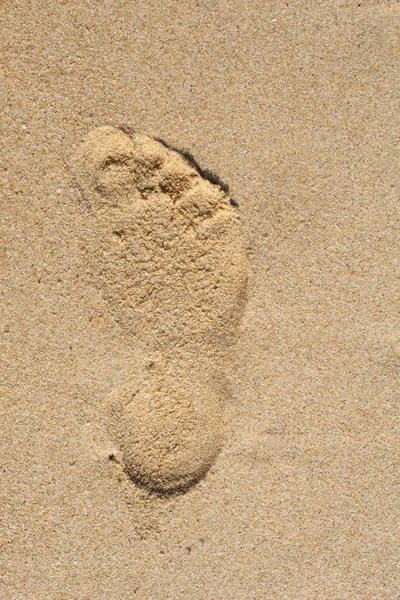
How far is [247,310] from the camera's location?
192cm

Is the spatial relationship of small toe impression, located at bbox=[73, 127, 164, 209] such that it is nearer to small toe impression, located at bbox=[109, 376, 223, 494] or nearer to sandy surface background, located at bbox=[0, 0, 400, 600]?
sandy surface background, located at bbox=[0, 0, 400, 600]

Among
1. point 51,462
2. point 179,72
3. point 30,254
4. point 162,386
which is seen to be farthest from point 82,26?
point 51,462

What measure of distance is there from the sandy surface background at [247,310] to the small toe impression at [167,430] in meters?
0.07

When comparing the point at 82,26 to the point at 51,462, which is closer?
the point at 82,26

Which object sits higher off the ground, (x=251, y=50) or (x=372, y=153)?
(x=251, y=50)

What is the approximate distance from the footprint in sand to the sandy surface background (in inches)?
2.4

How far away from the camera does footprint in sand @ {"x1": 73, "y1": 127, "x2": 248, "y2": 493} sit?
1.83 metres

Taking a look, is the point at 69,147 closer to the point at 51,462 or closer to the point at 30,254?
the point at 30,254

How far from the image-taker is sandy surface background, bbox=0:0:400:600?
1.81 m

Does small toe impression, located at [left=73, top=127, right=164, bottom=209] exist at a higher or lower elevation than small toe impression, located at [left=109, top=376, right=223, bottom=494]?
higher

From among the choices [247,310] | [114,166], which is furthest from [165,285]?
[114,166]

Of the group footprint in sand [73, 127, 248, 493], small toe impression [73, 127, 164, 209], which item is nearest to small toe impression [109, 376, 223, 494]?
footprint in sand [73, 127, 248, 493]

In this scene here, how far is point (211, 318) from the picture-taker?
1.90 metres

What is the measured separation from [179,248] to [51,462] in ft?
3.20
